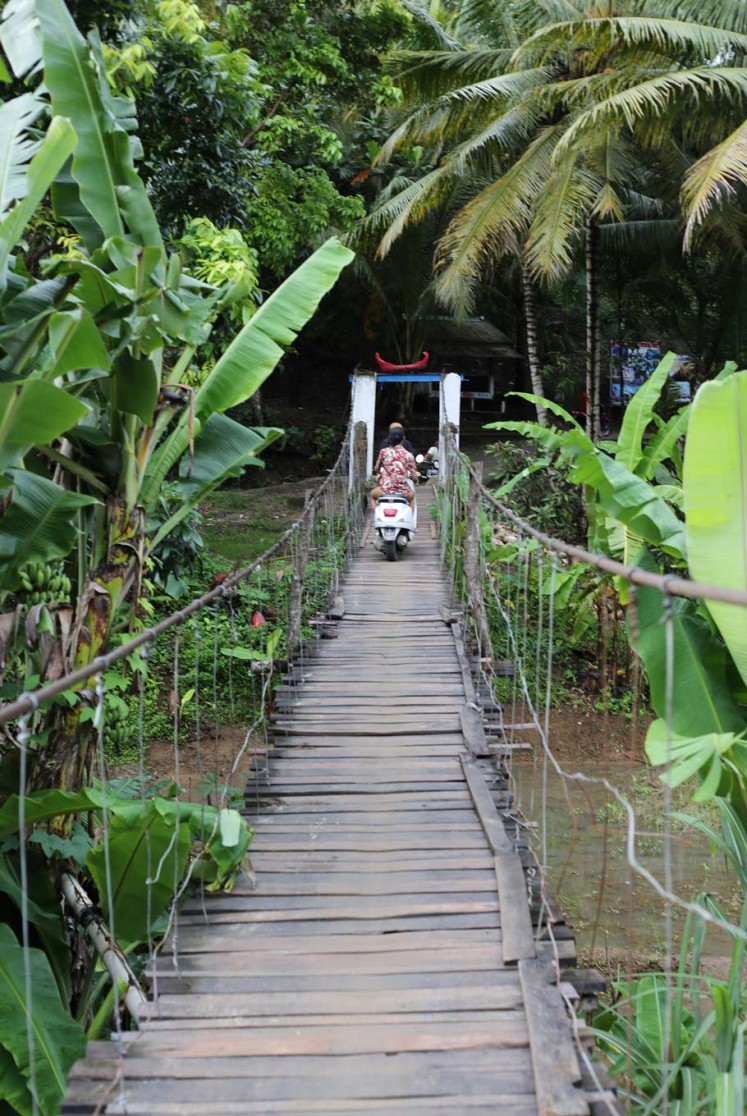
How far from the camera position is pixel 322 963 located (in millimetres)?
2566

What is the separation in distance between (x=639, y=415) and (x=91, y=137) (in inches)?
157

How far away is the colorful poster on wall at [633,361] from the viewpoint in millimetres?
16875

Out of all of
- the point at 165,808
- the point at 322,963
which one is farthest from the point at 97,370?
the point at 322,963

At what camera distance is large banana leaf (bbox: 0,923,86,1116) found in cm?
250

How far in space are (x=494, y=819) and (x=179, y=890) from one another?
116cm

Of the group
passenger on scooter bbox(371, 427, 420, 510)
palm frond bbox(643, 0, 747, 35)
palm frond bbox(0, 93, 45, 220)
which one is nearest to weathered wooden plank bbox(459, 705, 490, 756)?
palm frond bbox(0, 93, 45, 220)

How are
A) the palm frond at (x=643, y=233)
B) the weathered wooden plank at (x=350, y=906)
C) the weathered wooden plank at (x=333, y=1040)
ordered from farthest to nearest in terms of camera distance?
the palm frond at (x=643, y=233)
the weathered wooden plank at (x=350, y=906)
the weathered wooden plank at (x=333, y=1040)

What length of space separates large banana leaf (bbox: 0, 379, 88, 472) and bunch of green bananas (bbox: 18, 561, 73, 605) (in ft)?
3.08

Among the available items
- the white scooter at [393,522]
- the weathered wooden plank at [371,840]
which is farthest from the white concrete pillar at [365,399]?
the weathered wooden plank at [371,840]

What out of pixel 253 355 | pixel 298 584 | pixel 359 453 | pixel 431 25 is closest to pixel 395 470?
pixel 359 453

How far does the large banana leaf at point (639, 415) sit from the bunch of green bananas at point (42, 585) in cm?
380

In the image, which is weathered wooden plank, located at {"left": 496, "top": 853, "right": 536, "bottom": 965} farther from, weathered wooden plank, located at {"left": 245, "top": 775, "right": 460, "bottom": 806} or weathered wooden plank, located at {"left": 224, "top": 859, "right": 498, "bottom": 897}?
weathered wooden plank, located at {"left": 245, "top": 775, "right": 460, "bottom": 806}

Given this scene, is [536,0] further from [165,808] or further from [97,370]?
[165,808]

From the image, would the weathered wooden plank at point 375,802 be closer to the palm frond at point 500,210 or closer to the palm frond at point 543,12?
the palm frond at point 500,210
